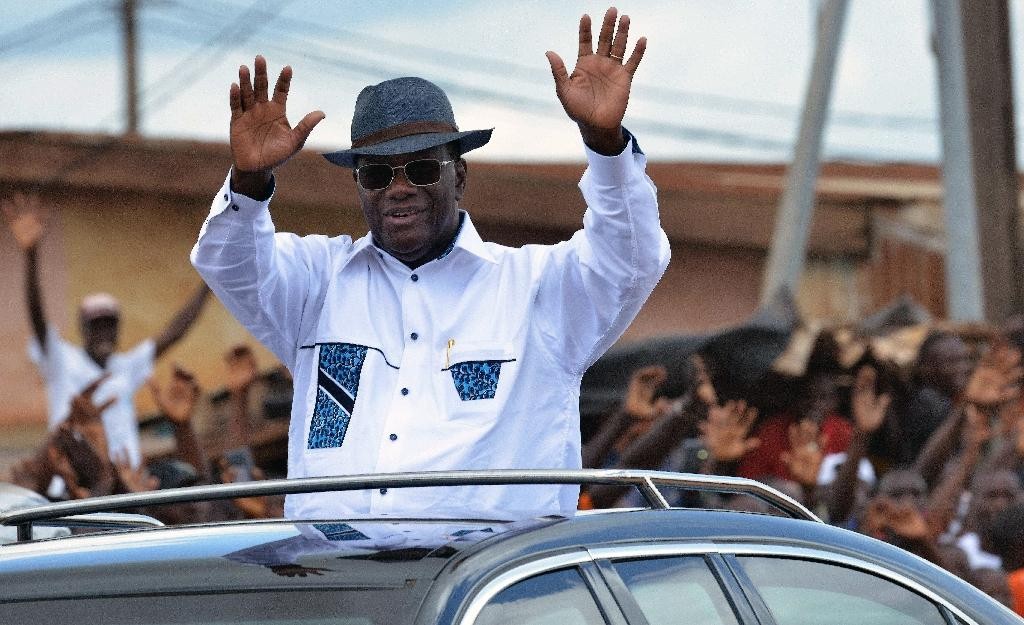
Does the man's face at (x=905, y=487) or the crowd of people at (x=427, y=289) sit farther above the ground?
the crowd of people at (x=427, y=289)

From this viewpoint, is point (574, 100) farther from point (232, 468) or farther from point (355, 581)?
point (232, 468)

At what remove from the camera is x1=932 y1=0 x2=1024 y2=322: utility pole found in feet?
34.5

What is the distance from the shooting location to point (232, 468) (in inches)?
268

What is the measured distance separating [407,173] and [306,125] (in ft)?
0.80

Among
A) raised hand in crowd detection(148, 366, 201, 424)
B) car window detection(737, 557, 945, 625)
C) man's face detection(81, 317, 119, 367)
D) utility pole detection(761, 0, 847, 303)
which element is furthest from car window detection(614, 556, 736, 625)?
utility pole detection(761, 0, 847, 303)

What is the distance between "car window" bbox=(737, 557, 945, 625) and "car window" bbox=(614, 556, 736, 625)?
96 millimetres

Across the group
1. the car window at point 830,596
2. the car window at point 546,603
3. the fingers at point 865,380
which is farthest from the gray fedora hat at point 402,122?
the fingers at point 865,380

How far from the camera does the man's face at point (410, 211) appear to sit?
12.1 feet

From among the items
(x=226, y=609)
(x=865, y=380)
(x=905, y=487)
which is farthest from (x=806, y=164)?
(x=226, y=609)

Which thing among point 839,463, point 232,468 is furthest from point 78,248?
point 839,463

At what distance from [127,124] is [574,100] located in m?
10.4

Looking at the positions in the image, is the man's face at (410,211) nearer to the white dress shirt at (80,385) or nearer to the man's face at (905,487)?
the man's face at (905,487)

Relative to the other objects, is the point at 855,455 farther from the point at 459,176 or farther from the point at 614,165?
the point at 614,165

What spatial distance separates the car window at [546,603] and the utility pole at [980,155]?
844 cm
